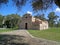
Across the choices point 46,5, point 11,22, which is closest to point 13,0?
point 46,5

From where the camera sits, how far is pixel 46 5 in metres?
12.6

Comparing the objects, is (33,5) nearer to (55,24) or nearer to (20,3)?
(20,3)

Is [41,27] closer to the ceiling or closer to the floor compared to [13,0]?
closer to the floor

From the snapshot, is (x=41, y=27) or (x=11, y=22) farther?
(x=11, y=22)

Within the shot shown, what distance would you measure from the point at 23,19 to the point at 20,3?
42.1 metres

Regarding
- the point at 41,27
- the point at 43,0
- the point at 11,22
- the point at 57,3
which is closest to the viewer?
the point at 57,3

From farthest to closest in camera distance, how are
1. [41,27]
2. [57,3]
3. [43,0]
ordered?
[41,27], [43,0], [57,3]

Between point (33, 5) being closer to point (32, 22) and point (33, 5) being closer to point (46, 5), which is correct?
point (46, 5)

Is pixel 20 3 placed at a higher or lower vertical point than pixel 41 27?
higher

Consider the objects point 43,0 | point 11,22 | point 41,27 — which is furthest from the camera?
point 11,22

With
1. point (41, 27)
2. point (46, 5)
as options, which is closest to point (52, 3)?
point (46, 5)

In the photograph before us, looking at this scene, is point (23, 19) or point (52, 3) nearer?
point (52, 3)

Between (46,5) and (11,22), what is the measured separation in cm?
5547

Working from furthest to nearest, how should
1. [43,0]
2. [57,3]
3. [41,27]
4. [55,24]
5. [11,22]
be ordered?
[55,24] < [11,22] < [41,27] < [43,0] < [57,3]
